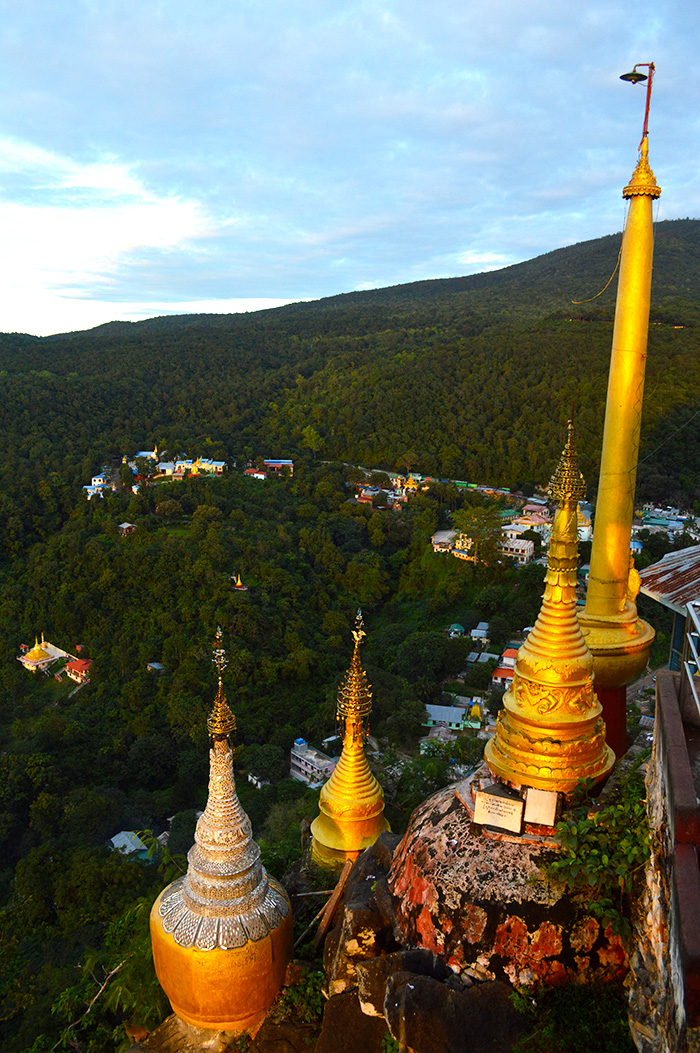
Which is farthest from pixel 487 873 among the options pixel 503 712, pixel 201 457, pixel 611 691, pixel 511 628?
pixel 201 457

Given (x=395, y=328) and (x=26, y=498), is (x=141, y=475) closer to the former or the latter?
(x=26, y=498)

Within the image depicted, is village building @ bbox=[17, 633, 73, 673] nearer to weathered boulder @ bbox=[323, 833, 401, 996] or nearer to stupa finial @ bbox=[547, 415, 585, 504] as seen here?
weathered boulder @ bbox=[323, 833, 401, 996]

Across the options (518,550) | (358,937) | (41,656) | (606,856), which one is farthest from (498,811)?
(518,550)

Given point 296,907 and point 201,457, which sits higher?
point 296,907

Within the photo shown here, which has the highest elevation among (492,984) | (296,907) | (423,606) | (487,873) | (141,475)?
(487,873)

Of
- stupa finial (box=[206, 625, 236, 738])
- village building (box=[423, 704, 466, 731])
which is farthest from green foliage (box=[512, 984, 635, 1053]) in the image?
village building (box=[423, 704, 466, 731])

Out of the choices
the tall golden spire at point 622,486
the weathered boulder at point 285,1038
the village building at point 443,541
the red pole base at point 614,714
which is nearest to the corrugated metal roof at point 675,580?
the tall golden spire at point 622,486
